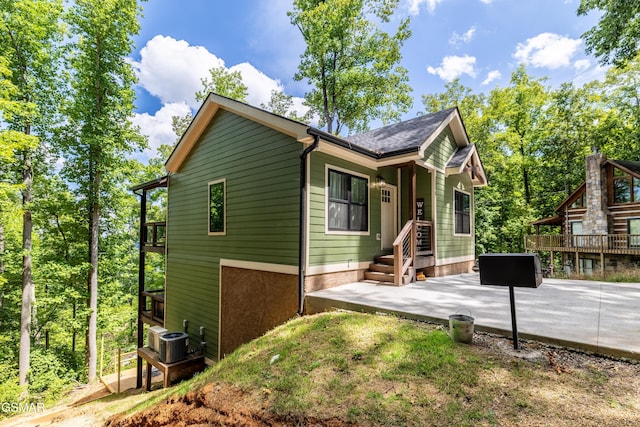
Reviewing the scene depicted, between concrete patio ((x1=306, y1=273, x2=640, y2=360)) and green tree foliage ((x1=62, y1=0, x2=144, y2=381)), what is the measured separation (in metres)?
11.5

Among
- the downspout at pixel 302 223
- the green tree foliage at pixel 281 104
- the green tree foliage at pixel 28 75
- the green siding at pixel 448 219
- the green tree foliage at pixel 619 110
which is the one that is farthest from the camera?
the green tree foliage at pixel 281 104

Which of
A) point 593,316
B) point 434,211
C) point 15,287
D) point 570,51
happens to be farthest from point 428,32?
point 15,287

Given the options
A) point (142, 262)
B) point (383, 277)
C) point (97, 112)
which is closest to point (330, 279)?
point (383, 277)

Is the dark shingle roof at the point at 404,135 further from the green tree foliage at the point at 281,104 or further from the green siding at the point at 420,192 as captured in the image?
the green tree foliage at the point at 281,104

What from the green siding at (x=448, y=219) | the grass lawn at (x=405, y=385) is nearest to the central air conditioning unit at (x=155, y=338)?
the grass lawn at (x=405, y=385)

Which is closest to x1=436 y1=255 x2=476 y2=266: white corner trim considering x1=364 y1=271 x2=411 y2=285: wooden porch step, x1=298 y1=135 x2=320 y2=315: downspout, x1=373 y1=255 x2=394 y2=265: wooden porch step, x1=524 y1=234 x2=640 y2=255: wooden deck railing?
x1=373 y1=255 x2=394 y2=265: wooden porch step

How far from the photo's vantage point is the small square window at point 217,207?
26.5ft

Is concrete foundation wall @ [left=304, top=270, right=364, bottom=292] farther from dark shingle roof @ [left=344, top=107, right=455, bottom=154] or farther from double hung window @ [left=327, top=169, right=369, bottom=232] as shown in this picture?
dark shingle roof @ [left=344, top=107, right=455, bottom=154]

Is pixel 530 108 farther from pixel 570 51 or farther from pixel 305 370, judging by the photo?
pixel 305 370

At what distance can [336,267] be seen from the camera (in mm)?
6625

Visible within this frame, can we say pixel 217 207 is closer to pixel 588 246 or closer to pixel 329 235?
pixel 329 235

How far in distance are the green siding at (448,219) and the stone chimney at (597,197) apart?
38.1 feet

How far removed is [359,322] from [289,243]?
2.39 meters

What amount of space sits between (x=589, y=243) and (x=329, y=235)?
17779mm
